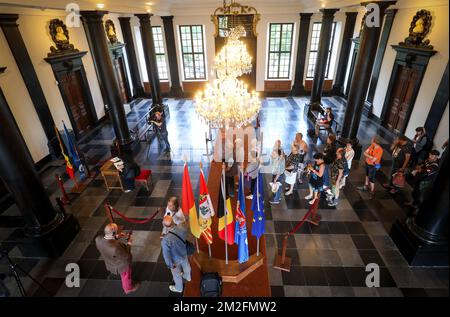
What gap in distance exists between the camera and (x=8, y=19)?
7.08 meters

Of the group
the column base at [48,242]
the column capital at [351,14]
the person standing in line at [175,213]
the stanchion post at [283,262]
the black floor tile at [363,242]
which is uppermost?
the column capital at [351,14]

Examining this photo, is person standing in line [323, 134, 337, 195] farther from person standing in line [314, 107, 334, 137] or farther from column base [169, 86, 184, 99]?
column base [169, 86, 184, 99]

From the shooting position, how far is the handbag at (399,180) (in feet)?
12.7

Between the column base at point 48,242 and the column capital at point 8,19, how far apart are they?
19.1 feet

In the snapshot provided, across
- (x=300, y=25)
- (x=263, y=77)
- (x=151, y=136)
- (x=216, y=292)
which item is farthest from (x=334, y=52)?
(x=216, y=292)

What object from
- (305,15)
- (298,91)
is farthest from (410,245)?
(305,15)

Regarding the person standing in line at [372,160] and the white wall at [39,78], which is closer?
the person standing in line at [372,160]

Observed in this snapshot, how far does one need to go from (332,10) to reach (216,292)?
10827 millimetres

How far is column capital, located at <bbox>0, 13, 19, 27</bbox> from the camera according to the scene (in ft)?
22.8

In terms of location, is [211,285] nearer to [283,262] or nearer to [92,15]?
[283,262]

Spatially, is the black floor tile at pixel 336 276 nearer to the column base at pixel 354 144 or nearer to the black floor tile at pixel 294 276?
the black floor tile at pixel 294 276

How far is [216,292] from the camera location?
12.8 ft

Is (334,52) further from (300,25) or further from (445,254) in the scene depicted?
(445,254)

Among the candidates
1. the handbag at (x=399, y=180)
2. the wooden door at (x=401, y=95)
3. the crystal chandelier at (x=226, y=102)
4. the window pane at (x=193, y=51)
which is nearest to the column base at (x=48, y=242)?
the crystal chandelier at (x=226, y=102)
